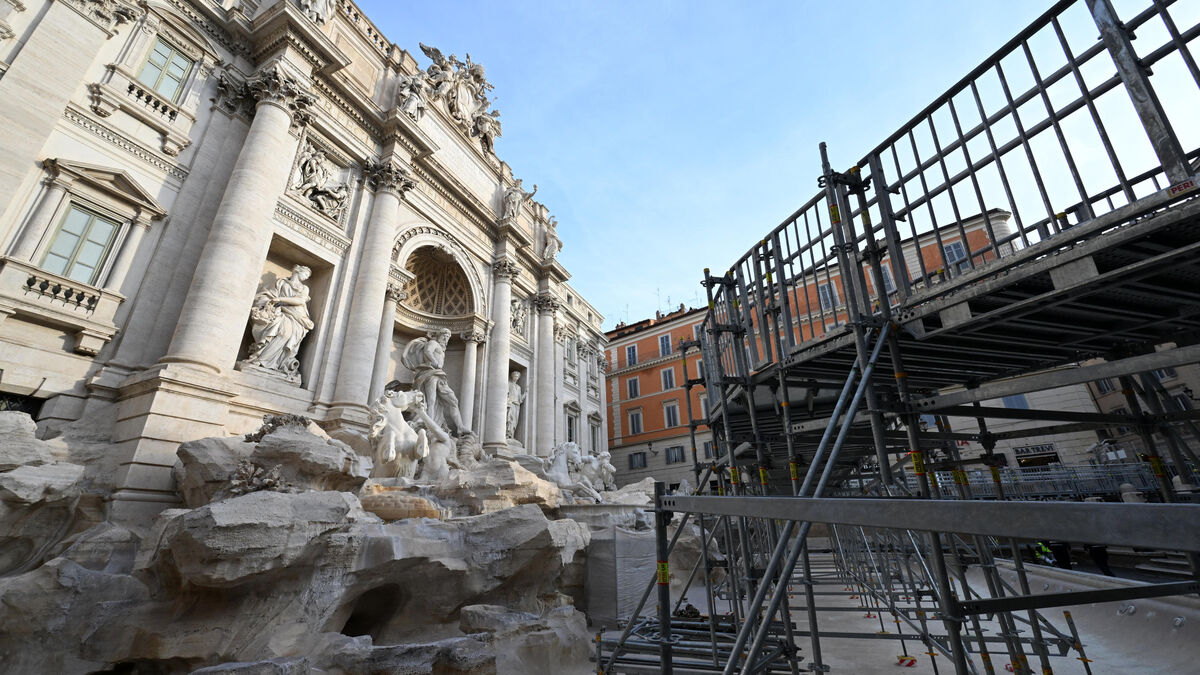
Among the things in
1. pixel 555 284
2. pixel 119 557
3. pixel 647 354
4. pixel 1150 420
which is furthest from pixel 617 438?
pixel 1150 420

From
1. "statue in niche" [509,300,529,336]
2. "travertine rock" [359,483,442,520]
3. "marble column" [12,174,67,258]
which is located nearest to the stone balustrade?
"marble column" [12,174,67,258]

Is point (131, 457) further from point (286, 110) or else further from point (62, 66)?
point (286, 110)

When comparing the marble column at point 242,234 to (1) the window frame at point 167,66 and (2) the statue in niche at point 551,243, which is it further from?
(2) the statue in niche at point 551,243

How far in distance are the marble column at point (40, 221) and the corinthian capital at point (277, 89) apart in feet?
12.3

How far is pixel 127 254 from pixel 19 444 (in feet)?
12.5

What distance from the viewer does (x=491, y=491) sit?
30.5 feet

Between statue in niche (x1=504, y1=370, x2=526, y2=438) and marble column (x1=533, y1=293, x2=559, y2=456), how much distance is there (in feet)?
2.53

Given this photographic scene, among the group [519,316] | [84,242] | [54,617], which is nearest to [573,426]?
[519,316]

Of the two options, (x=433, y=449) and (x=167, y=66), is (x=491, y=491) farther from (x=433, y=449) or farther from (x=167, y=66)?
(x=167, y=66)

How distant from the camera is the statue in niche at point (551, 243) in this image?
21.2 metres

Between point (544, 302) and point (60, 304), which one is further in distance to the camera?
point (544, 302)

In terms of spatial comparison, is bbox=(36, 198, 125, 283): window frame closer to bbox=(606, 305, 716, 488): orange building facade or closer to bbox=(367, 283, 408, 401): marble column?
bbox=(367, 283, 408, 401): marble column

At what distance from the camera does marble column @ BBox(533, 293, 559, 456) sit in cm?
1888

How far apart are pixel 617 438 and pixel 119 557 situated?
84.4 ft
